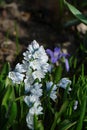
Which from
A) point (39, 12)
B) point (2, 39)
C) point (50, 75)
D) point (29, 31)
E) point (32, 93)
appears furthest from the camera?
point (39, 12)

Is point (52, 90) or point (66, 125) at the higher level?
point (52, 90)

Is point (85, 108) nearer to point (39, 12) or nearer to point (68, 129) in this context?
point (68, 129)

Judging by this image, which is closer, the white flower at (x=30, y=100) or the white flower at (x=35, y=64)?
the white flower at (x=30, y=100)

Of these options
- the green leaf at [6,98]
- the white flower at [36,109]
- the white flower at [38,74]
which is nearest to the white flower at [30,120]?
the white flower at [36,109]

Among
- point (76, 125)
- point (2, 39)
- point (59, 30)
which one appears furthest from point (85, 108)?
point (59, 30)

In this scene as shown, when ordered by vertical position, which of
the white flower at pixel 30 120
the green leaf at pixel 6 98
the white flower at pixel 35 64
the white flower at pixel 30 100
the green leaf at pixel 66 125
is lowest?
the green leaf at pixel 66 125

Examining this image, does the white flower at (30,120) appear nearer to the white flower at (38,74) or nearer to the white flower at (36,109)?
the white flower at (36,109)

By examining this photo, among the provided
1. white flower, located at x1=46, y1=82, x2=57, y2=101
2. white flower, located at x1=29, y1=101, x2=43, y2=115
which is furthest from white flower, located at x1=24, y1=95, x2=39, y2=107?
white flower, located at x1=46, y1=82, x2=57, y2=101

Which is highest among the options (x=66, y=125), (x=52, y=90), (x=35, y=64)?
(x=35, y=64)

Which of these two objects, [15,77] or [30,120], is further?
[15,77]

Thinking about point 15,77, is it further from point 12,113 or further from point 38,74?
point 12,113

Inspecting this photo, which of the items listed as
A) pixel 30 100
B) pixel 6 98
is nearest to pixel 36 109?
pixel 30 100
